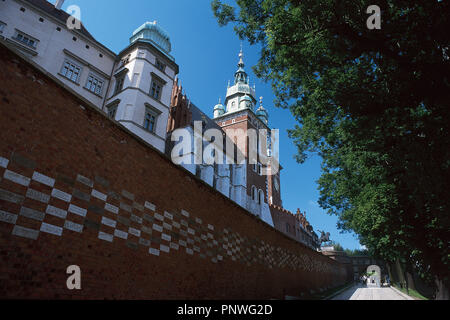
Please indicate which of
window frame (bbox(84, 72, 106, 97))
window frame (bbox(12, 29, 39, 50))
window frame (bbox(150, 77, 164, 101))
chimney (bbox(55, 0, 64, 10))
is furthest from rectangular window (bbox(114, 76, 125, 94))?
chimney (bbox(55, 0, 64, 10))

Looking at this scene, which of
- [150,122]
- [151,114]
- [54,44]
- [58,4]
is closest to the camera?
[54,44]

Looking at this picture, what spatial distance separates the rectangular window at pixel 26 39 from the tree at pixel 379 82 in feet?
49.1

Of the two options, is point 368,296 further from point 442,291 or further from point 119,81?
point 119,81

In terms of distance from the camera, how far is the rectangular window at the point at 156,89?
22.8 metres

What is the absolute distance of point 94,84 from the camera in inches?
867

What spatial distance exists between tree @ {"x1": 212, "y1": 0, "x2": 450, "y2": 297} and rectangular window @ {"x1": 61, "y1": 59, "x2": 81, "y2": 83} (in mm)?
14355

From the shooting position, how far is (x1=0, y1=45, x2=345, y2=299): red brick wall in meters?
4.34

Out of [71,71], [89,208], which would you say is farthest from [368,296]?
[71,71]

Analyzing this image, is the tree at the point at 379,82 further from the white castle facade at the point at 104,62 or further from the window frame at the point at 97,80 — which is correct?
the window frame at the point at 97,80

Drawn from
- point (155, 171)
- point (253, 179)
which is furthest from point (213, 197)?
point (253, 179)

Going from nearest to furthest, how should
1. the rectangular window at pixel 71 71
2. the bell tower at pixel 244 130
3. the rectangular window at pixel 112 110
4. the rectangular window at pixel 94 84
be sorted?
1. the rectangular window at pixel 71 71
2. the rectangular window at pixel 112 110
3. the rectangular window at pixel 94 84
4. the bell tower at pixel 244 130

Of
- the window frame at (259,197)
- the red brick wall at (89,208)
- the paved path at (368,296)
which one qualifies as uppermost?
the window frame at (259,197)

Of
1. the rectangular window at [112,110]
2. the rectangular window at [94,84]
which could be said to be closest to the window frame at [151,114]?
the rectangular window at [112,110]

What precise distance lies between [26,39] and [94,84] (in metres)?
5.09
